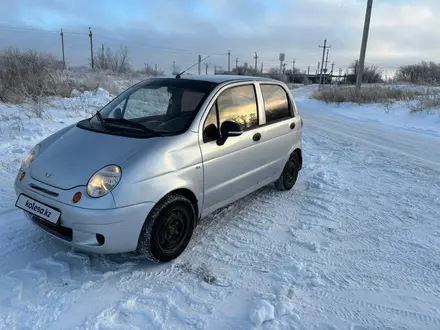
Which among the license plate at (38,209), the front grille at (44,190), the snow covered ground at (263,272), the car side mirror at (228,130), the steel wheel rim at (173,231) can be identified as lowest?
the snow covered ground at (263,272)

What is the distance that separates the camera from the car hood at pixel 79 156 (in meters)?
3.02

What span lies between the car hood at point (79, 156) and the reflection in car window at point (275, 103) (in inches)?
74.9

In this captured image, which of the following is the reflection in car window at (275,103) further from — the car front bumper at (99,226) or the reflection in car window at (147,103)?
the car front bumper at (99,226)

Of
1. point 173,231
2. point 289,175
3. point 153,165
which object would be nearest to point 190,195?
point 173,231

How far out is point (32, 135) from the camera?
7406 millimetres

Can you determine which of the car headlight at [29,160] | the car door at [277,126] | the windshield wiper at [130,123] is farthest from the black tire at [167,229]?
the car door at [277,126]

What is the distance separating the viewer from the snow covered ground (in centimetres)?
265

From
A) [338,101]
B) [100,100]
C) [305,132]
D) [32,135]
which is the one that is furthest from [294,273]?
[338,101]

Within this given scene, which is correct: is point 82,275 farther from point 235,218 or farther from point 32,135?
point 32,135

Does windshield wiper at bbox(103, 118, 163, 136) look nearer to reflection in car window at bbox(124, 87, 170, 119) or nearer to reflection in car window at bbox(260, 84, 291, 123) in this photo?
reflection in car window at bbox(124, 87, 170, 119)

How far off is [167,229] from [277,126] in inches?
88.3

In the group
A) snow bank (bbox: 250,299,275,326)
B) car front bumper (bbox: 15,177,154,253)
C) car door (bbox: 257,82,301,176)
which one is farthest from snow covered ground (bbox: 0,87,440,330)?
car door (bbox: 257,82,301,176)

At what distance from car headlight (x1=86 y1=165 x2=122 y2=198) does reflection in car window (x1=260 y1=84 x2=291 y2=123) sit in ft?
7.53

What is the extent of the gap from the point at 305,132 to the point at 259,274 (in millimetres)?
7957
